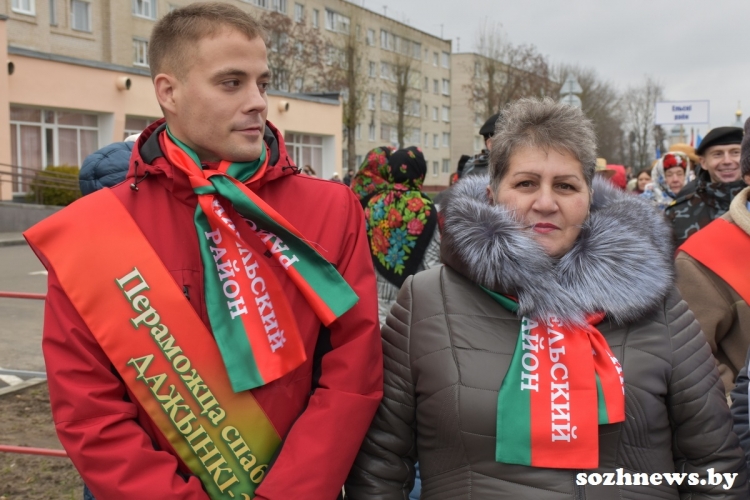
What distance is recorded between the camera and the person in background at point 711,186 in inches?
182

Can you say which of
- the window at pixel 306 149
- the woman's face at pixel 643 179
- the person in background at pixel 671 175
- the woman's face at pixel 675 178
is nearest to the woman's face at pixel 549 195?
the person in background at pixel 671 175

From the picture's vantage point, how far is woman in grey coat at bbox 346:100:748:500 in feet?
7.07

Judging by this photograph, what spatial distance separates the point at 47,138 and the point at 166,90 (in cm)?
2561

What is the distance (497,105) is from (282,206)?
50870 millimetres

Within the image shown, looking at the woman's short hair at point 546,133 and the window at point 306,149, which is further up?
the window at point 306,149

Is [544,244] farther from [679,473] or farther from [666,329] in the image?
[679,473]

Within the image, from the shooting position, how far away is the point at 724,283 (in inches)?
125

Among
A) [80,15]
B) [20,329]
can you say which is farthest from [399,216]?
[80,15]

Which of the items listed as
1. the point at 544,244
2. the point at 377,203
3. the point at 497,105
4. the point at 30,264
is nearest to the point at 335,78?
the point at 497,105

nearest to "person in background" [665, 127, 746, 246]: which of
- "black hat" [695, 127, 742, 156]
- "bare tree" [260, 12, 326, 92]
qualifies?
"black hat" [695, 127, 742, 156]

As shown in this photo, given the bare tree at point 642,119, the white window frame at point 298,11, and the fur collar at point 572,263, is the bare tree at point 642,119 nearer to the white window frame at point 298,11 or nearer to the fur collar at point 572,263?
the white window frame at point 298,11

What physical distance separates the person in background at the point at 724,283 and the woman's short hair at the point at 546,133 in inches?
38.5

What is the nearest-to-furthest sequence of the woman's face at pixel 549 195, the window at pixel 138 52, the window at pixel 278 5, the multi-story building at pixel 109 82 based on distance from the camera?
the woman's face at pixel 549 195
the multi-story building at pixel 109 82
the window at pixel 138 52
the window at pixel 278 5

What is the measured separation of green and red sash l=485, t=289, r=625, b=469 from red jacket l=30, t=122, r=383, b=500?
1.31ft
